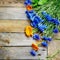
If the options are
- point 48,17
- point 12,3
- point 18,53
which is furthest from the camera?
point 12,3

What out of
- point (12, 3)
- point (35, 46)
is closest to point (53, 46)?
point (35, 46)

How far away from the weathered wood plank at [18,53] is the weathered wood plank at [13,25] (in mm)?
166

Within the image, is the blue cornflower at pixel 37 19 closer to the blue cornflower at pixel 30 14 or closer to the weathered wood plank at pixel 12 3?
the blue cornflower at pixel 30 14

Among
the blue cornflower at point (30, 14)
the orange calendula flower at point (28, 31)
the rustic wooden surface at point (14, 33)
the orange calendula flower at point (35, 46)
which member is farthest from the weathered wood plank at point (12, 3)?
the orange calendula flower at point (35, 46)

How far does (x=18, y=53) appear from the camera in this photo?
2.50 m

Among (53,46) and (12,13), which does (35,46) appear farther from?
(12,13)

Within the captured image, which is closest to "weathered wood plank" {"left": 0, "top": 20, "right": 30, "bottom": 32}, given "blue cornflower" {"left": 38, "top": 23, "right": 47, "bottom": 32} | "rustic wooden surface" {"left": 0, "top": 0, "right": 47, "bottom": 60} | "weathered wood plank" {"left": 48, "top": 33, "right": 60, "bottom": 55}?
"rustic wooden surface" {"left": 0, "top": 0, "right": 47, "bottom": 60}

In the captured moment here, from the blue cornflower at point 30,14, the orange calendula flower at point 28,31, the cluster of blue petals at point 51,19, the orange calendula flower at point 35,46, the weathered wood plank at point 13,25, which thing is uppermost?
the blue cornflower at point 30,14

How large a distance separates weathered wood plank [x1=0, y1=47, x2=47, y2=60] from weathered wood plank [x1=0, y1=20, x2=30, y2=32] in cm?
17

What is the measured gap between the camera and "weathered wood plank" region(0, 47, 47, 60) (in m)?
2.49

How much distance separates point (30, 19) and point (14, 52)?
315 mm

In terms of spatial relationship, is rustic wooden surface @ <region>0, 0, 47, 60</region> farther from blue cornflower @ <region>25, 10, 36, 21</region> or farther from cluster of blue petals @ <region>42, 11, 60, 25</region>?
cluster of blue petals @ <region>42, 11, 60, 25</region>

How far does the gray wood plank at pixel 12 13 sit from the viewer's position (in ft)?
8.71

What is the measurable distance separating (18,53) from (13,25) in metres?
0.25
